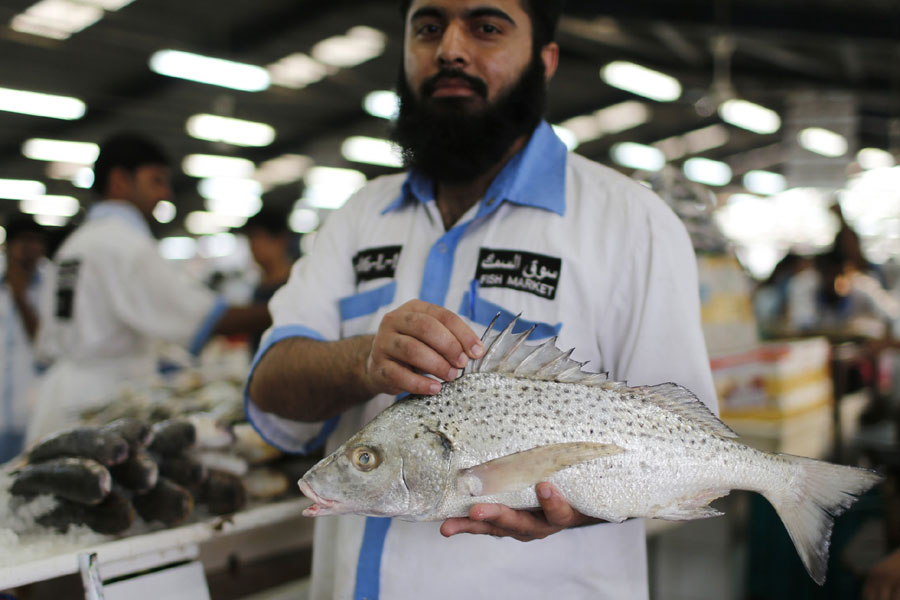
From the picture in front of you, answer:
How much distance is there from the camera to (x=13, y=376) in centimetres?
447

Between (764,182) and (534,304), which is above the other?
(764,182)

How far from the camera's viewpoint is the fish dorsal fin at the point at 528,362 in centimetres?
113

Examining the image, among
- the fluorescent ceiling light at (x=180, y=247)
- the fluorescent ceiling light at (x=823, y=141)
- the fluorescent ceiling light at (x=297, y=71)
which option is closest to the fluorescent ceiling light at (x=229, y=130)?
the fluorescent ceiling light at (x=297, y=71)

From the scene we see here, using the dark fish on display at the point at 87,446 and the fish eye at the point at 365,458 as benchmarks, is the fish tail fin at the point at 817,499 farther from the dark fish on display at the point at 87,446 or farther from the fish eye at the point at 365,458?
the dark fish on display at the point at 87,446

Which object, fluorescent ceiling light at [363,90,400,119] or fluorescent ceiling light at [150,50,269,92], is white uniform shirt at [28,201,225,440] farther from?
fluorescent ceiling light at [363,90,400,119]

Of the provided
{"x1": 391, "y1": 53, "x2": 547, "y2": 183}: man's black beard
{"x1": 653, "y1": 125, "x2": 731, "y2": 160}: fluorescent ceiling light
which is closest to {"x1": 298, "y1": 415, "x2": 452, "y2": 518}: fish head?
{"x1": 391, "y1": 53, "x2": 547, "y2": 183}: man's black beard

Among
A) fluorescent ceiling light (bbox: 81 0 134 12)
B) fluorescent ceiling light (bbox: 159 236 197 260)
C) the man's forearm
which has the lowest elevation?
the man's forearm

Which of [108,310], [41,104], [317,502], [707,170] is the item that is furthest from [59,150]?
[707,170]

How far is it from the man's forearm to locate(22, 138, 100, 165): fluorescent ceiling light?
1212 centimetres

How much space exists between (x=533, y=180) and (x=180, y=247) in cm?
2301

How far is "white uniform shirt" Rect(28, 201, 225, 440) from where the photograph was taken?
2.95m

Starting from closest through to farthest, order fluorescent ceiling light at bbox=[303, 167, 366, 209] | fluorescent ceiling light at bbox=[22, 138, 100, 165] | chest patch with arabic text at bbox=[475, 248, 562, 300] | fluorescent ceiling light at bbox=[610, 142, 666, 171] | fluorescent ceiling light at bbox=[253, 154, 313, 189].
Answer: chest patch with arabic text at bbox=[475, 248, 562, 300] → fluorescent ceiling light at bbox=[22, 138, 100, 165] → fluorescent ceiling light at bbox=[253, 154, 313, 189] → fluorescent ceiling light at bbox=[303, 167, 366, 209] → fluorescent ceiling light at bbox=[610, 142, 666, 171]

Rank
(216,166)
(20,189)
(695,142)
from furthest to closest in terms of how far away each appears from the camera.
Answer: (695,142)
(216,166)
(20,189)

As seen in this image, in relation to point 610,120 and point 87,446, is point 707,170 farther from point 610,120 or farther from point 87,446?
point 87,446
